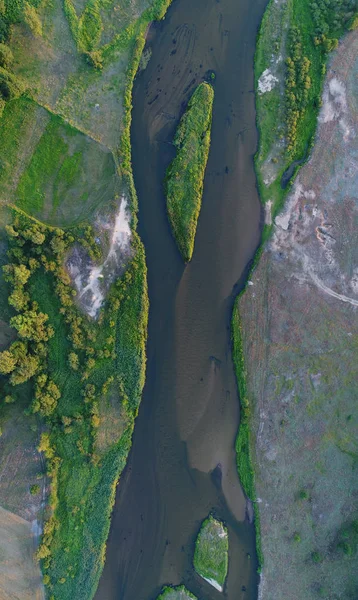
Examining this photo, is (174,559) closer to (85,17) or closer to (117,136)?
(117,136)

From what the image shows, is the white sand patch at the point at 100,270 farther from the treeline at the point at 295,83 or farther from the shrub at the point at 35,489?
the treeline at the point at 295,83

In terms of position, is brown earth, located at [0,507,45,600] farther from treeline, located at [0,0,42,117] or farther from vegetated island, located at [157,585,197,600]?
treeline, located at [0,0,42,117]

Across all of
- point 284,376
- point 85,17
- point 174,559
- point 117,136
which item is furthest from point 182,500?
point 85,17

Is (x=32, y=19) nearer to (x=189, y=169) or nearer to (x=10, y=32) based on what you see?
(x=10, y=32)

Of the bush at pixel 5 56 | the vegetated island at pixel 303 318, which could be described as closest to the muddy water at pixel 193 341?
the vegetated island at pixel 303 318

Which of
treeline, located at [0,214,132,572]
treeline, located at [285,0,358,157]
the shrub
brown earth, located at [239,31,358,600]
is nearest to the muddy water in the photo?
brown earth, located at [239,31,358,600]

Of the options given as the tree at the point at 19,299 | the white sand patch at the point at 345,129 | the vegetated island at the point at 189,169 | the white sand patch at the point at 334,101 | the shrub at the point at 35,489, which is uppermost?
the white sand patch at the point at 334,101

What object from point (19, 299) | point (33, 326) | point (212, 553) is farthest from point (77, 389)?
point (212, 553)
